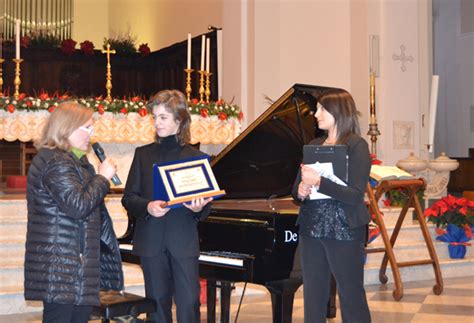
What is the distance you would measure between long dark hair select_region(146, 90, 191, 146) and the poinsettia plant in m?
4.71

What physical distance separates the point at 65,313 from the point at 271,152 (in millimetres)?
1872

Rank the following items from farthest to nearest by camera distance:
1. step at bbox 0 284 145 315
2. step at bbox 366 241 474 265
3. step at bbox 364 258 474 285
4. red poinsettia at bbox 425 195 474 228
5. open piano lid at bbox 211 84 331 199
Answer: step at bbox 366 241 474 265
red poinsettia at bbox 425 195 474 228
step at bbox 364 258 474 285
step at bbox 0 284 145 315
open piano lid at bbox 211 84 331 199

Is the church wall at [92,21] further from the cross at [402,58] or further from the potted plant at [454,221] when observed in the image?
the potted plant at [454,221]

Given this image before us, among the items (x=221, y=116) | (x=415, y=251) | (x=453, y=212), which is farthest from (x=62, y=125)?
(x=415, y=251)

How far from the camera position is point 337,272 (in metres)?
3.95

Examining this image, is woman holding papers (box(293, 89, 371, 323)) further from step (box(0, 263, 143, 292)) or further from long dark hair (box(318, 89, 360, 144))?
step (box(0, 263, 143, 292))

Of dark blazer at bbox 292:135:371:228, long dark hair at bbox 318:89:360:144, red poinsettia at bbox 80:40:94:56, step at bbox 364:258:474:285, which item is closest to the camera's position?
dark blazer at bbox 292:135:371:228

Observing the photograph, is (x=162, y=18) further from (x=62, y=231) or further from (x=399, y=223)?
(x=62, y=231)

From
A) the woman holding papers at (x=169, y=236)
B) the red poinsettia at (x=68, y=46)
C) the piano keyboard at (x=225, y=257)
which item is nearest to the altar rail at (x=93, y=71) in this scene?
the red poinsettia at (x=68, y=46)

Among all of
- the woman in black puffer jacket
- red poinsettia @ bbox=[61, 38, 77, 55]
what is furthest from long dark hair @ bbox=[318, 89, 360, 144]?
red poinsettia @ bbox=[61, 38, 77, 55]

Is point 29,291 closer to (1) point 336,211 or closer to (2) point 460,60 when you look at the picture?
(1) point 336,211

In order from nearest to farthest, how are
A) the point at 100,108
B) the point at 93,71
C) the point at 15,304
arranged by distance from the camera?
the point at 15,304 → the point at 100,108 → the point at 93,71

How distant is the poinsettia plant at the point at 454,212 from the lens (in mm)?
8000

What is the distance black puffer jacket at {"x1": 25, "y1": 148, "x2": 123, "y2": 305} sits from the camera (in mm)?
3438
